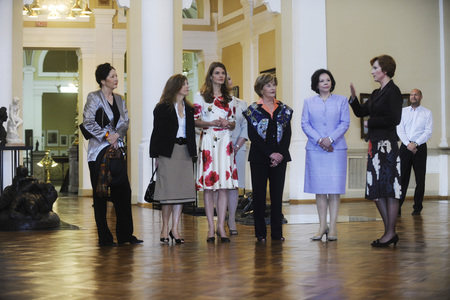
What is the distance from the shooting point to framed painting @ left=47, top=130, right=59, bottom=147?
88.2 feet

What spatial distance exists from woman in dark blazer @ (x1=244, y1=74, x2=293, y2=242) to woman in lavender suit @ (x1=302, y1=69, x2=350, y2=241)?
215 millimetres

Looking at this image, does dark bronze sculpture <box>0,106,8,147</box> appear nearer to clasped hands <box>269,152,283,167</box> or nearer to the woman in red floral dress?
the woman in red floral dress

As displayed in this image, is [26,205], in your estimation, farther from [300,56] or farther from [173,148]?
[300,56]

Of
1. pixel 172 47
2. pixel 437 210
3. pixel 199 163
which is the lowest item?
pixel 437 210

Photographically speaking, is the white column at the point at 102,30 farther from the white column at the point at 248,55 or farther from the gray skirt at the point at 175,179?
the gray skirt at the point at 175,179

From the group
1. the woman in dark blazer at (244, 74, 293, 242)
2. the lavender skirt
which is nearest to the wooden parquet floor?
the woman in dark blazer at (244, 74, 293, 242)

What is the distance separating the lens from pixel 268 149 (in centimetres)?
638

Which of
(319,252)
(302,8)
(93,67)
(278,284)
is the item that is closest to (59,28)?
(93,67)

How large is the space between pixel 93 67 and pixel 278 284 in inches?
498

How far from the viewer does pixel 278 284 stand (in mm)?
4219

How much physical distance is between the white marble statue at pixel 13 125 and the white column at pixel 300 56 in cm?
436

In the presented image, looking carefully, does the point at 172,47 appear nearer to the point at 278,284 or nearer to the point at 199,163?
the point at 199,163

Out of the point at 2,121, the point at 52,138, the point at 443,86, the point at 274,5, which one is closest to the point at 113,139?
the point at 2,121

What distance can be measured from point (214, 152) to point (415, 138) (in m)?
4.22
